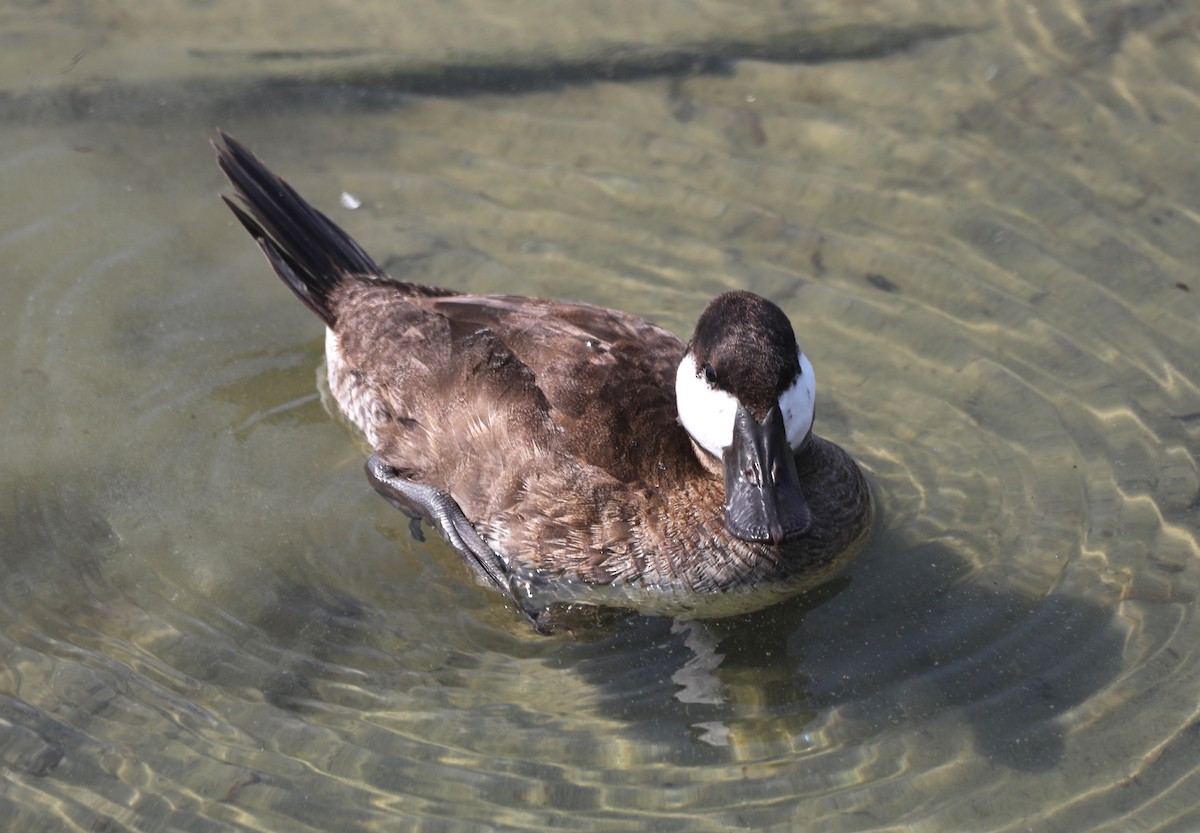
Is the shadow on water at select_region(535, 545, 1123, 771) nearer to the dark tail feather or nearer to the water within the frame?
the water

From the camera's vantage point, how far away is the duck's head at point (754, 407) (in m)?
4.44

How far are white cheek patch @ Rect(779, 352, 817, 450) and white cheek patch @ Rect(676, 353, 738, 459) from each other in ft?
0.56

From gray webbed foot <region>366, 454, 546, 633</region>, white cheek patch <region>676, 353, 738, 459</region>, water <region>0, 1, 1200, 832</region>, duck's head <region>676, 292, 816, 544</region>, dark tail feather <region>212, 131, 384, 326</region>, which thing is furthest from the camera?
dark tail feather <region>212, 131, 384, 326</region>

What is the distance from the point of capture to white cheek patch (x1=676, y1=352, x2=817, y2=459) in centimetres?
456

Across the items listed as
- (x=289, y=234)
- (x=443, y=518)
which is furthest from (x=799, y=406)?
(x=289, y=234)

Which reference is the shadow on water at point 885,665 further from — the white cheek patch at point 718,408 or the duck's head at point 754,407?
the white cheek patch at point 718,408

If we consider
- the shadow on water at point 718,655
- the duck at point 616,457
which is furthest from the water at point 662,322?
the duck at point 616,457

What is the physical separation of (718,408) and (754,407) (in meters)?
0.12

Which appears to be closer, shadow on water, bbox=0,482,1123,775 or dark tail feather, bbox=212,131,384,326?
shadow on water, bbox=0,482,1123,775

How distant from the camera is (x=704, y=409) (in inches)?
182

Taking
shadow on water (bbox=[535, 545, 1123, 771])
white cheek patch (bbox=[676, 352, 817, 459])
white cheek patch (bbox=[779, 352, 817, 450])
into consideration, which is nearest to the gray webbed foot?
shadow on water (bbox=[535, 545, 1123, 771])

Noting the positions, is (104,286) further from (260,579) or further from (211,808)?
(211,808)

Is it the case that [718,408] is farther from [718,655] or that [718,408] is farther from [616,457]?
[718,655]

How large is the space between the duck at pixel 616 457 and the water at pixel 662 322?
206mm
